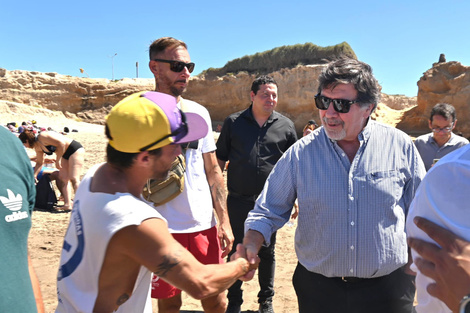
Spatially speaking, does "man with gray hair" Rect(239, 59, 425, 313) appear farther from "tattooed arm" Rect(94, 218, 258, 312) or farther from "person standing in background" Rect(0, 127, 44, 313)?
"person standing in background" Rect(0, 127, 44, 313)

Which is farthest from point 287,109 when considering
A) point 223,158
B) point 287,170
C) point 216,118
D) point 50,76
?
point 287,170

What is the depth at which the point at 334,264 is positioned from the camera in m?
2.28

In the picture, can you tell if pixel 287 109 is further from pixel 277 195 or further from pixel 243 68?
pixel 277 195

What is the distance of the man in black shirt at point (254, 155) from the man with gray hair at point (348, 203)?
5.84 feet

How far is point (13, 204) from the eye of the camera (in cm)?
161

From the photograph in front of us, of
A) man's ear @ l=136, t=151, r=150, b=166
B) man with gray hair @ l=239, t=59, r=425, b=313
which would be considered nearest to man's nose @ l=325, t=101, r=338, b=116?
man with gray hair @ l=239, t=59, r=425, b=313

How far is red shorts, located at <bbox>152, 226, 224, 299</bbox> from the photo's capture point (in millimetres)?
3031

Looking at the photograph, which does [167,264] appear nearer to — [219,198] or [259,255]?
[219,198]

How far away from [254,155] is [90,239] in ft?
9.62

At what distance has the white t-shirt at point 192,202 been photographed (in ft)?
10.1

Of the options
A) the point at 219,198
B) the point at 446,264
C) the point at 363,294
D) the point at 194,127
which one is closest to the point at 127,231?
the point at 194,127

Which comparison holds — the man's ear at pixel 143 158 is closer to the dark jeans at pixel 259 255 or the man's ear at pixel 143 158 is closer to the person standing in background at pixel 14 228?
the person standing in background at pixel 14 228

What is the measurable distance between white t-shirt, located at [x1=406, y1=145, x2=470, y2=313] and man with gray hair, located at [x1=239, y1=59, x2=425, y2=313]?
105 cm

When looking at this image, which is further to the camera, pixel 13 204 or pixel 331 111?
pixel 331 111
